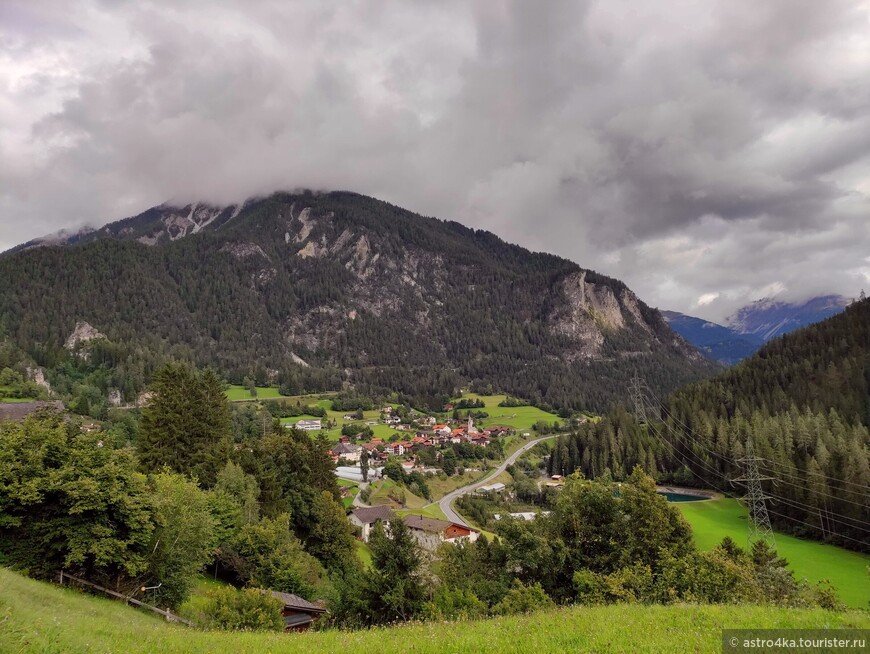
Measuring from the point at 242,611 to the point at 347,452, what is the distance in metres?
102

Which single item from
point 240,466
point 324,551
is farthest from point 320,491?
point 240,466

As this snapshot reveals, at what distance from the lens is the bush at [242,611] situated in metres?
20.9

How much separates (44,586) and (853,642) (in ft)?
85.5

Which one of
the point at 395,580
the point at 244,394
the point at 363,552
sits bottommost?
the point at 363,552

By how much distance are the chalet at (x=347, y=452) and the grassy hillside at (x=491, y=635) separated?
108 meters

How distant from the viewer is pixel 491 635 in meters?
11.1

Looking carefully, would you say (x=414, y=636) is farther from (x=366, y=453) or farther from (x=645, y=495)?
(x=366, y=453)

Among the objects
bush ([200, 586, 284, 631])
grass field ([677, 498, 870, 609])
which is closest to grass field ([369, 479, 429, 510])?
grass field ([677, 498, 870, 609])

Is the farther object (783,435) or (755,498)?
(783,435)

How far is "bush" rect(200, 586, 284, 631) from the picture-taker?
20.9 metres

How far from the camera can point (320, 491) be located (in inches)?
2115

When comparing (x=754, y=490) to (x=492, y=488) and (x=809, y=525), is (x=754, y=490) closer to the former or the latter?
(x=809, y=525)

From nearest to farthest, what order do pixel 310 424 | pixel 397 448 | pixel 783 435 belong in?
pixel 783 435 < pixel 397 448 < pixel 310 424

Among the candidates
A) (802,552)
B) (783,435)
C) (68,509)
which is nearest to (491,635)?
(68,509)
